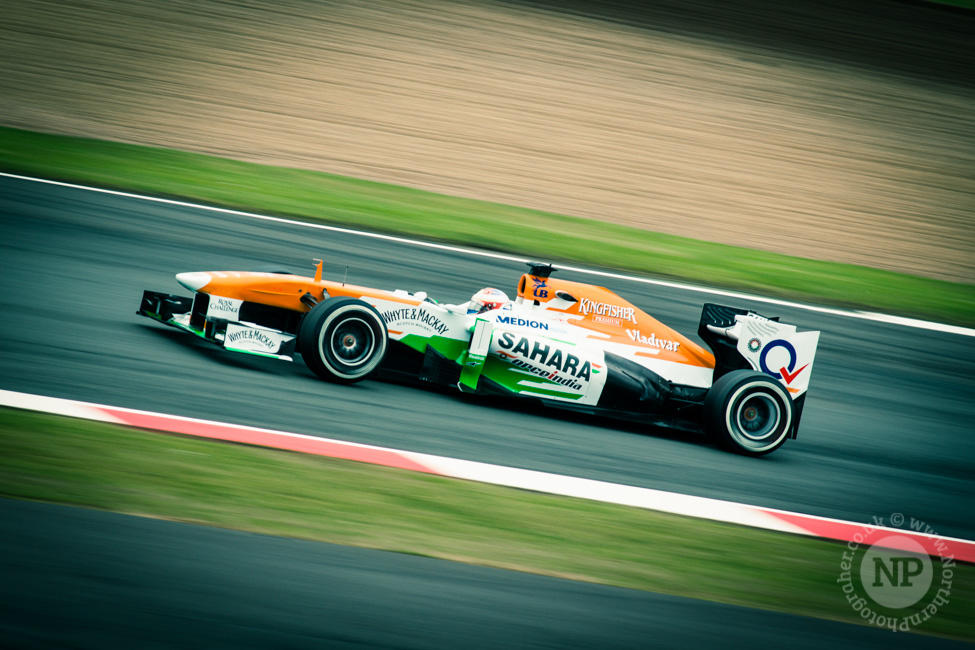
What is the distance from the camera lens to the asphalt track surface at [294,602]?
3.73 meters

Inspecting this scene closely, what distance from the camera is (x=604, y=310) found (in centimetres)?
742

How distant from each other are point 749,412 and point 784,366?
1.58 feet

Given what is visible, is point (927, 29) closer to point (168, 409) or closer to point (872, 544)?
point (872, 544)

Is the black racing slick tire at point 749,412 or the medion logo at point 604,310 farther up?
Result: the medion logo at point 604,310

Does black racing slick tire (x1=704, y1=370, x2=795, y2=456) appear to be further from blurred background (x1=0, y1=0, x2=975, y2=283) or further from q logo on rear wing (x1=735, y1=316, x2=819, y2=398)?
blurred background (x1=0, y1=0, x2=975, y2=283)

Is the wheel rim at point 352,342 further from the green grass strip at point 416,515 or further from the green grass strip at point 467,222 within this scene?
the green grass strip at point 467,222

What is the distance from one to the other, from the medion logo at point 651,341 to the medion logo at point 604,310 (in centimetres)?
11

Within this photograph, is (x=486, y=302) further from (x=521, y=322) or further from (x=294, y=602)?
(x=294, y=602)

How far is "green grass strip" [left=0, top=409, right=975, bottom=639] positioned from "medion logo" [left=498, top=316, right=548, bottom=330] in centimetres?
164

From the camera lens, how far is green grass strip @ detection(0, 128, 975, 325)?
37.1 ft

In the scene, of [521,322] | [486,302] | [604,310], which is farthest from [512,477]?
[604,310]

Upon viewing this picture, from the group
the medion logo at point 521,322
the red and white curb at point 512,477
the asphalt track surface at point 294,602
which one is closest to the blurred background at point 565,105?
the medion logo at point 521,322

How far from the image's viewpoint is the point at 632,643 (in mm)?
4207

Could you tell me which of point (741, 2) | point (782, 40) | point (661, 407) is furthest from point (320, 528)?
point (741, 2)
